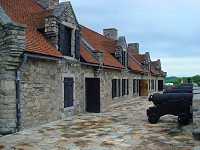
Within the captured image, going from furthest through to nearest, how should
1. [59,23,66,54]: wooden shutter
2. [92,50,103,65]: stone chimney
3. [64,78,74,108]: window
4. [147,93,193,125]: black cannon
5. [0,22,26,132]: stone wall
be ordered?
[92,50,103,65]: stone chimney, [64,78,74,108]: window, [59,23,66,54]: wooden shutter, [147,93,193,125]: black cannon, [0,22,26,132]: stone wall

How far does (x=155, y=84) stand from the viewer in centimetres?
3127

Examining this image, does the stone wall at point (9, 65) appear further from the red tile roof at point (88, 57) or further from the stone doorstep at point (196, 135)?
the stone doorstep at point (196, 135)

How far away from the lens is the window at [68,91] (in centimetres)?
975

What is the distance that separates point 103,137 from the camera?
251 inches

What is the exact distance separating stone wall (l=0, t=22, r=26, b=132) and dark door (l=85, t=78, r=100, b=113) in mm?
5217

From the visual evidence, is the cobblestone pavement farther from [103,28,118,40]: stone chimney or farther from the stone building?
[103,28,118,40]: stone chimney

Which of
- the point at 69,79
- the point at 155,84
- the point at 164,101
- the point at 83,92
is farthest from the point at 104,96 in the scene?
the point at 155,84

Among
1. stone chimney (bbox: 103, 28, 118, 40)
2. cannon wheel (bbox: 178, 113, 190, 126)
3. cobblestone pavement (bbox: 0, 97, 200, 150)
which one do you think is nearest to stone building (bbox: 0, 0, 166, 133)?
cobblestone pavement (bbox: 0, 97, 200, 150)

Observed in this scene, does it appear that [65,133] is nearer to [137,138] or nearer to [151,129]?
[137,138]

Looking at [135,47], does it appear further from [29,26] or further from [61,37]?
[29,26]

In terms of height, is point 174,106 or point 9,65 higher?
point 9,65

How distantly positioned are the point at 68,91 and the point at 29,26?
3397 millimetres

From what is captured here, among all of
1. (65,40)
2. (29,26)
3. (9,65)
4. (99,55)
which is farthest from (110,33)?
(9,65)

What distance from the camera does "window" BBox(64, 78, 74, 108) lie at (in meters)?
9.75
